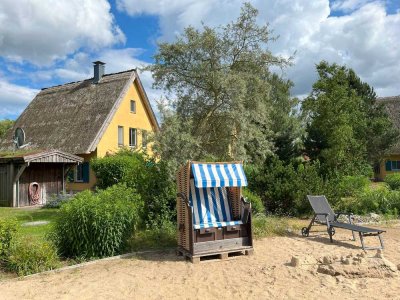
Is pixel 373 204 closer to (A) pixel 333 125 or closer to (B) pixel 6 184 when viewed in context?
(A) pixel 333 125

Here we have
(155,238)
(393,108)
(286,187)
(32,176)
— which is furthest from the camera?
(393,108)

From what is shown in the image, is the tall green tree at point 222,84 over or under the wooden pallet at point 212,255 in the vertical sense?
over

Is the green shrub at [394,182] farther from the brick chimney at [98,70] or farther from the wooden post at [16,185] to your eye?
the brick chimney at [98,70]

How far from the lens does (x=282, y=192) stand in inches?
480

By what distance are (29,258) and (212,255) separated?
3.13 m

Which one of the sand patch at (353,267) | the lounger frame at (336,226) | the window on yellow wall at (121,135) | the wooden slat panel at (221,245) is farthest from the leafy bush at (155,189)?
the window on yellow wall at (121,135)

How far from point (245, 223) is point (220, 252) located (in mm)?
788

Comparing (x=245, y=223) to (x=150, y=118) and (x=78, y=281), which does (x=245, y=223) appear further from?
(x=150, y=118)

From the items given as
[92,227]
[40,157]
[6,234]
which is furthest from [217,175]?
[40,157]

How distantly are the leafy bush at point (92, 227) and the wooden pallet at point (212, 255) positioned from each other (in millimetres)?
1203

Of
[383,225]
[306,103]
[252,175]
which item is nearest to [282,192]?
[252,175]

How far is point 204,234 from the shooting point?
6980 millimetres

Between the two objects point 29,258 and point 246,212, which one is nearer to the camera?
point 29,258

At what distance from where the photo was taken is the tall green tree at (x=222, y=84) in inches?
527
